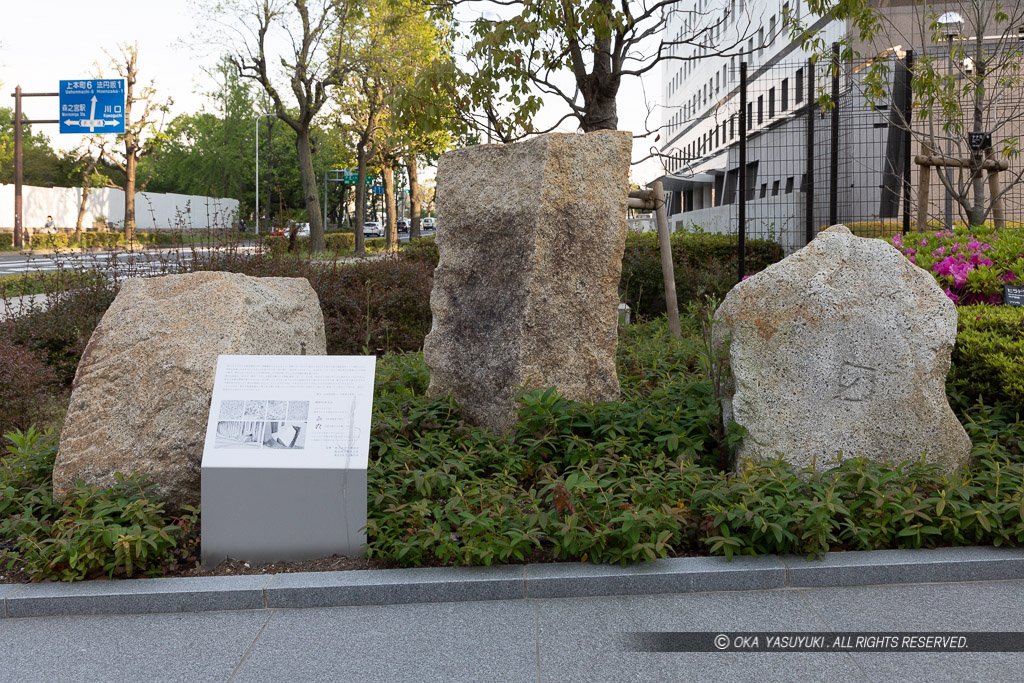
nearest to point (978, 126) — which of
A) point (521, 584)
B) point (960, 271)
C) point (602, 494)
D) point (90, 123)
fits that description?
point (960, 271)

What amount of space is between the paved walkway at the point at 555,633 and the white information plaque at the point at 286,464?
12.6 inches

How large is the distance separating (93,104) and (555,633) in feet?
106

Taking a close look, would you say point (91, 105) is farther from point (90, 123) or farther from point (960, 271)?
point (960, 271)

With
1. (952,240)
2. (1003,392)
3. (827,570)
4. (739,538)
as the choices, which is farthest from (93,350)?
(952,240)

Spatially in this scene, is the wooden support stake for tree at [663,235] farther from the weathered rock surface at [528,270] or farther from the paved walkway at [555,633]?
the paved walkway at [555,633]

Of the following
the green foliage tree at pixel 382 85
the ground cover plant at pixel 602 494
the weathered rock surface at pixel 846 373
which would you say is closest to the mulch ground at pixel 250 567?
the ground cover plant at pixel 602 494

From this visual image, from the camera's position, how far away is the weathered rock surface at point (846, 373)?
14.9 ft

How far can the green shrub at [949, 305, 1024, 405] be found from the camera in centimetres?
534

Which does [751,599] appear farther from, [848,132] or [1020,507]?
[848,132]

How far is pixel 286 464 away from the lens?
4.02 metres

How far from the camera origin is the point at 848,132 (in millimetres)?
12875

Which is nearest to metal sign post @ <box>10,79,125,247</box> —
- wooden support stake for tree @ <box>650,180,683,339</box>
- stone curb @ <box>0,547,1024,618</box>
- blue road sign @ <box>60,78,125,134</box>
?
blue road sign @ <box>60,78,125,134</box>

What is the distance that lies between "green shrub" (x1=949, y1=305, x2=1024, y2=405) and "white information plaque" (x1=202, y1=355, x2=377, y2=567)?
4.02 m

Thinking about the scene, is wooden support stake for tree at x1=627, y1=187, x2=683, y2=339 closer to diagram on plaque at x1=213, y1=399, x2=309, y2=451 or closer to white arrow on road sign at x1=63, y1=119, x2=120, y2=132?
diagram on plaque at x1=213, y1=399, x2=309, y2=451
